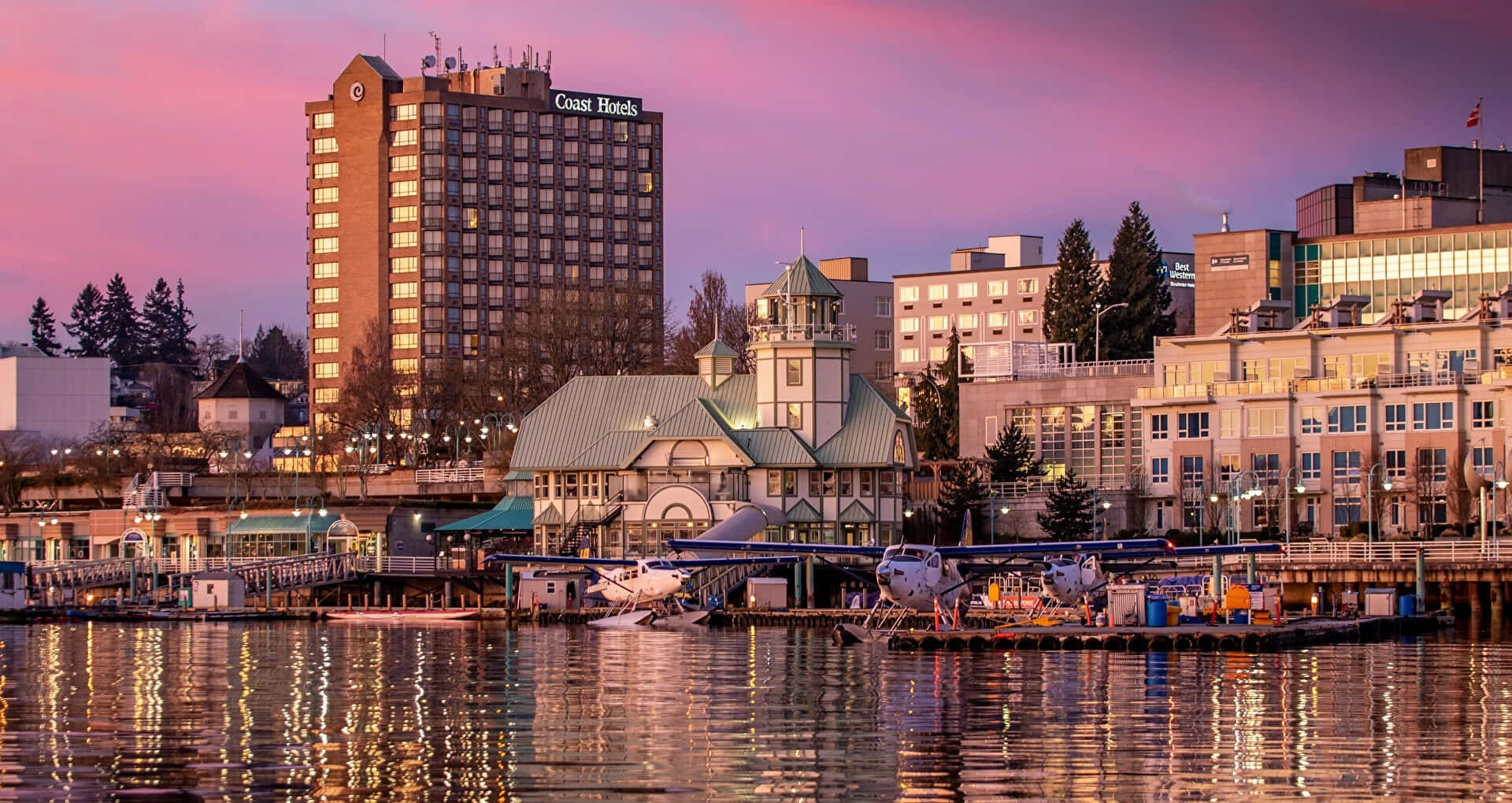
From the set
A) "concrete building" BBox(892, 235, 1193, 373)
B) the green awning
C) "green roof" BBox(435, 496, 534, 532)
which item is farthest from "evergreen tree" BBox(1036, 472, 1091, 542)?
"concrete building" BBox(892, 235, 1193, 373)

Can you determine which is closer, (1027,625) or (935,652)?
→ (935,652)

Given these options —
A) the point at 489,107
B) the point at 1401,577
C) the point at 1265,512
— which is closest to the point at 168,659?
the point at 1401,577

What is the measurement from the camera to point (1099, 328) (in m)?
124

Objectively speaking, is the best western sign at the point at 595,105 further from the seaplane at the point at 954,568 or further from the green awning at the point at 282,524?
the seaplane at the point at 954,568

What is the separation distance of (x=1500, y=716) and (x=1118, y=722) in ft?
22.4

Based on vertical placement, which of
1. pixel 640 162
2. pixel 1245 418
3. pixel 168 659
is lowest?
pixel 168 659

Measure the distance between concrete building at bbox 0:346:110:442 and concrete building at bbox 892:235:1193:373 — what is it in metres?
61.7

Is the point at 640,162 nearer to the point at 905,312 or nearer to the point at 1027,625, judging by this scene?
the point at 905,312

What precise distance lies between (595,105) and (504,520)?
92.5 metres

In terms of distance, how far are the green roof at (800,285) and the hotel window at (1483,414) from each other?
2810 cm

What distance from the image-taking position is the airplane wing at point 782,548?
7188 cm

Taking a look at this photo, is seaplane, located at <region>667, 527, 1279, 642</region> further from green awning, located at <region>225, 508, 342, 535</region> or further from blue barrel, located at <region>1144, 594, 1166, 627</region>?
green awning, located at <region>225, 508, 342, 535</region>

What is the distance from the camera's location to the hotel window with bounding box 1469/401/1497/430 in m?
96.7

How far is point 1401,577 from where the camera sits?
83.2 m
